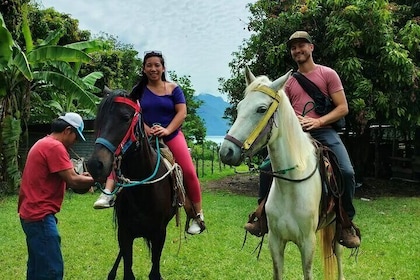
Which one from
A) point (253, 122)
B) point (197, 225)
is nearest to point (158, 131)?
point (197, 225)

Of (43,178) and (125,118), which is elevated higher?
(125,118)

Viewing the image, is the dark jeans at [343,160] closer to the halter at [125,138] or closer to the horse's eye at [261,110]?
the horse's eye at [261,110]

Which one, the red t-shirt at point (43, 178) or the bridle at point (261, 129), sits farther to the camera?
the red t-shirt at point (43, 178)

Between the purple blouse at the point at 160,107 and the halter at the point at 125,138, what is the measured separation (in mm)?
710

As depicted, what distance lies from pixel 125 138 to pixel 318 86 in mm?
1849

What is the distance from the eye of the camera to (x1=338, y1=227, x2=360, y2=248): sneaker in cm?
388

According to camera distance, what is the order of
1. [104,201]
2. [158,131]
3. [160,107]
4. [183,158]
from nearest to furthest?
[104,201], [158,131], [160,107], [183,158]

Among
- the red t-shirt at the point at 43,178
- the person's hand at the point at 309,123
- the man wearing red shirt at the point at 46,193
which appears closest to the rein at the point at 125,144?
the man wearing red shirt at the point at 46,193

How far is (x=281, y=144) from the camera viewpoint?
3.24 metres

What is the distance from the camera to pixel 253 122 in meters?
2.94

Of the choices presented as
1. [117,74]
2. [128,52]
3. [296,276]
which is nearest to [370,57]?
[296,276]

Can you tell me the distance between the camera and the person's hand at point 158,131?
402 centimetres

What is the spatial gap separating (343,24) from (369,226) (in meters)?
4.98

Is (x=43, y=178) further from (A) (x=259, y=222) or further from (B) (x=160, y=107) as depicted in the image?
(A) (x=259, y=222)
